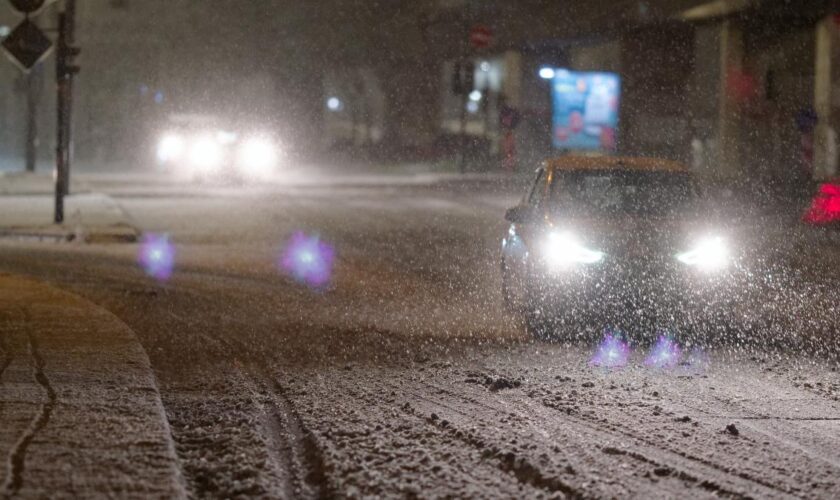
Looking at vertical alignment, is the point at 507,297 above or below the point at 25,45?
below

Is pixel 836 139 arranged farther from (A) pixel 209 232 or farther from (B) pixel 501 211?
(A) pixel 209 232

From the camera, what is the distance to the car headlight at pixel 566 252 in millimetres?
10664

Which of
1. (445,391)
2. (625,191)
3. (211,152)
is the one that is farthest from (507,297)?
(211,152)

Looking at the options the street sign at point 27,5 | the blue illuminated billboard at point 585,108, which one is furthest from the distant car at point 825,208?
the blue illuminated billboard at point 585,108

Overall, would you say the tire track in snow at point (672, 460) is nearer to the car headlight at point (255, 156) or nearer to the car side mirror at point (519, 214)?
the car side mirror at point (519, 214)

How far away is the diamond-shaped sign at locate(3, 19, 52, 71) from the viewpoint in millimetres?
19859

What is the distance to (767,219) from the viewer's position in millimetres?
17016

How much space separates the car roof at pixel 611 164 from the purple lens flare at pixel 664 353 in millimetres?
2016

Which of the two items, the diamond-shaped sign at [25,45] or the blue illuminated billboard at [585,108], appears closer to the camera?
the diamond-shaped sign at [25,45]

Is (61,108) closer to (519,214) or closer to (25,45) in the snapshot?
(25,45)

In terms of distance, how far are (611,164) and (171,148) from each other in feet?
118

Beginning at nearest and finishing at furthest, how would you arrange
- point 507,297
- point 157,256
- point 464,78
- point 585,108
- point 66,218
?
1. point 507,297
2. point 157,256
3. point 66,218
4. point 464,78
5. point 585,108

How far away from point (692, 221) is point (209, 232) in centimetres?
1226

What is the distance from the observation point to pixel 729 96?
139 feet
